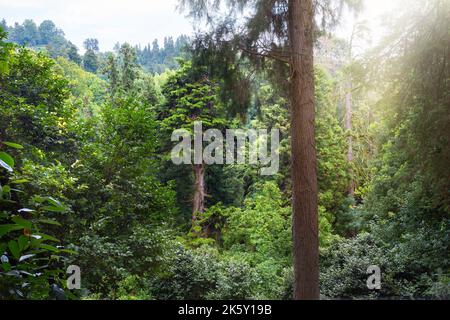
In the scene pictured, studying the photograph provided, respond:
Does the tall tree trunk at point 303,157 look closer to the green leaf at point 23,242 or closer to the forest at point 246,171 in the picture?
the forest at point 246,171

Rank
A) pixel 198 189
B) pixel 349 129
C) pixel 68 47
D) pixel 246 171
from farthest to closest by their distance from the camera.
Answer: pixel 68 47, pixel 246 171, pixel 349 129, pixel 198 189

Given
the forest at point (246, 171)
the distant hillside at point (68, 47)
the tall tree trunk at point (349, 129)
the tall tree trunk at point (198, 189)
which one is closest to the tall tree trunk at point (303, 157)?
the forest at point (246, 171)

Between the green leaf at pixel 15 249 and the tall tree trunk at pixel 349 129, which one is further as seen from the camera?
the tall tree trunk at pixel 349 129

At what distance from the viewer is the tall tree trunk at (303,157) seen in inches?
203

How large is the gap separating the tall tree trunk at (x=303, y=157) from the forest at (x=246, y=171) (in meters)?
0.02

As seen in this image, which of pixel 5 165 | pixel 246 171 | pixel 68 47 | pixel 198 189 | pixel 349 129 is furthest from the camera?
pixel 68 47

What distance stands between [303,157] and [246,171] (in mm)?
15491

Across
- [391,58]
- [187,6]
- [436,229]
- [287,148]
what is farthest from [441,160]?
[287,148]

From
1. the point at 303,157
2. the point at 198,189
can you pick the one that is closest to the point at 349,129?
the point at 198,189

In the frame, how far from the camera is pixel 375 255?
11211 millimetres

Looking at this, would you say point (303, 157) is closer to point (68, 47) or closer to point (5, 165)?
point (5, 165)

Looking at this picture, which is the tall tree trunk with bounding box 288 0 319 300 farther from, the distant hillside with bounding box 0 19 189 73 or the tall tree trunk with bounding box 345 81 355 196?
the distant hillside with bounding box 0 19 189 73

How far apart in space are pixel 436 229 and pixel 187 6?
312 inches

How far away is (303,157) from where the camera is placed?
5.30m
